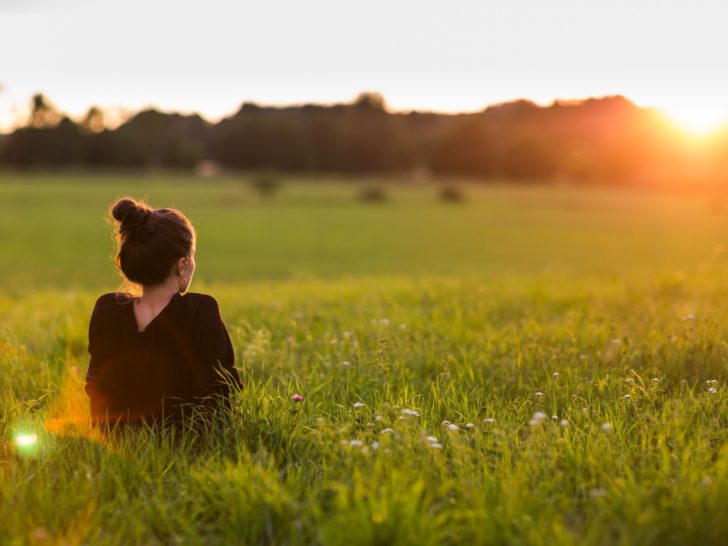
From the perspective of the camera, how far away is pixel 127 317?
334 cm

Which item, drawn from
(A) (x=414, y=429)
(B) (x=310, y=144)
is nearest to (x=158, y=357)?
(A) (x=414, y=429)

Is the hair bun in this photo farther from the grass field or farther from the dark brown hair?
the grass field

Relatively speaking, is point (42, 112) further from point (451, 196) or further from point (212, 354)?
point (212, 354)

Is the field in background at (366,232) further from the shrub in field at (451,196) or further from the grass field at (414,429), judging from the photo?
the grass field at (414,429)

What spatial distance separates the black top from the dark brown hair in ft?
0.62

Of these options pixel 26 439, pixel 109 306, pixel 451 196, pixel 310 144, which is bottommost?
pixel 26 439

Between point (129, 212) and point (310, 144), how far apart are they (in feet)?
355

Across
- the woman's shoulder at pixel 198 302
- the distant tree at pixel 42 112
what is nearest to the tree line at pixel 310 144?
the distant tree at pixel 42 112

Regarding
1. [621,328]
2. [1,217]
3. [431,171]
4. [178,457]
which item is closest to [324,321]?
[621,328]

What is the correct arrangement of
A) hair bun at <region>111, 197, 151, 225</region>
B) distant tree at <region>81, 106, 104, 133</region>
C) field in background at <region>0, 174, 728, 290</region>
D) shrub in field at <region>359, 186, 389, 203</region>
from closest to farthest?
1. hair bun at <region>111, 197, 151, 225</region>
2. field in background at <region>0, 174, 728, 290</region>
3. shrub in field at <region>359, 186, 389, 203</region>
4. distant tree at <region>81, 106, 104, 133</region>

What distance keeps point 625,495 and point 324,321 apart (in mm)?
3867

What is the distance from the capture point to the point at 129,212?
3.13 metres

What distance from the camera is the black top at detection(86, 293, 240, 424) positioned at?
3318 millimetres

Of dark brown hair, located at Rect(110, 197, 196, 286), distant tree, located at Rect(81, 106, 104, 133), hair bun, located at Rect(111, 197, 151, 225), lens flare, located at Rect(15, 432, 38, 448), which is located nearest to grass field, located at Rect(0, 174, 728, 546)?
lens flare, located at Rect(15, 432, 38, 448)
